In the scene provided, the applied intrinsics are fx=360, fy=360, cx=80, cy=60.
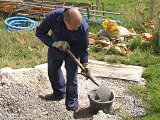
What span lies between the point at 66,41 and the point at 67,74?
0.64m

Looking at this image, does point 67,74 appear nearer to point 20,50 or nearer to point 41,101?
point 41,101

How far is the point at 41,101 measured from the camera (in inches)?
218

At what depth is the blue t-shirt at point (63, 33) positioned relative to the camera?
18.0ft

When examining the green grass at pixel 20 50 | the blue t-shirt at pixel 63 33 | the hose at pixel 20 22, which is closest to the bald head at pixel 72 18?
the blue t-shirt at pixel 63 33

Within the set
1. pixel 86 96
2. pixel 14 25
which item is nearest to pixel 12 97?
pixel 86 96

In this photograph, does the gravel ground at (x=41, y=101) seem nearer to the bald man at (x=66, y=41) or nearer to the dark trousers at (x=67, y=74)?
the dark trousers at (x=67, y=74)

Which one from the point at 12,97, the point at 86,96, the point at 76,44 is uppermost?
the point at 76,44

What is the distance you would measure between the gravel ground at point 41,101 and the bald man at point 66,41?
351mm

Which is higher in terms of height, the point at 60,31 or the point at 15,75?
the point at 60,31

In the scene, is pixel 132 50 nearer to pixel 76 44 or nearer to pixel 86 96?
pixel 86 96

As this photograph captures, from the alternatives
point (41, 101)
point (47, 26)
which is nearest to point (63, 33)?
point (47, 26)

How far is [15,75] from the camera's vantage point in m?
6.66

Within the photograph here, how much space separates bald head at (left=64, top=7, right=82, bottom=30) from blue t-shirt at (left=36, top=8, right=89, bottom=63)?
308 millimetres

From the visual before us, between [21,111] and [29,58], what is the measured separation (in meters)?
2.83
